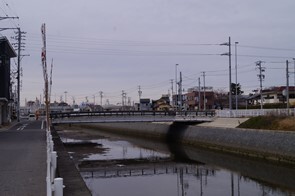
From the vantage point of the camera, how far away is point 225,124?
167 feet

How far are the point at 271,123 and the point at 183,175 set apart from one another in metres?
15.8

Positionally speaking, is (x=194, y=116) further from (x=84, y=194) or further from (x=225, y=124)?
(x=84, y=194)

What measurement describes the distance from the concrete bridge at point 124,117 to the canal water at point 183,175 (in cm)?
1469

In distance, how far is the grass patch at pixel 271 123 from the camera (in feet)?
124

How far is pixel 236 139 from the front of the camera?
42.5 metres

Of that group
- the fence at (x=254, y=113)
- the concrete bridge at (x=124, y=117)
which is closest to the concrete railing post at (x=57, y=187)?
the fence at (x=254, y=113)

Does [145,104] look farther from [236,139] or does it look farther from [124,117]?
[236,139]

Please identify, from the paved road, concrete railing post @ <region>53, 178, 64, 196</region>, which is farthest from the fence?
concrete railing post @ <region>53, 178, 64, 196</region>

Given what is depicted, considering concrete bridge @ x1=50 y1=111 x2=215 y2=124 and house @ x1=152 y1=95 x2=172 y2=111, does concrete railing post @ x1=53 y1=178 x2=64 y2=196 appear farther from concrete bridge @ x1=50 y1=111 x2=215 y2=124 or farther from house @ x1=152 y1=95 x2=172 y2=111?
house @ x1=152 y1=95 x2=172 y2=111

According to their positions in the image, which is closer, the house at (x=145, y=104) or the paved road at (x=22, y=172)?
the paved road at (x=22, y=172)

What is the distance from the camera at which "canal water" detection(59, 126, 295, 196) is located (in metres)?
23.1

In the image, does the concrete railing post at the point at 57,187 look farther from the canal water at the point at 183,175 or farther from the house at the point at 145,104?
the house at the point at 145,104

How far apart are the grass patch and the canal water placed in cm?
464

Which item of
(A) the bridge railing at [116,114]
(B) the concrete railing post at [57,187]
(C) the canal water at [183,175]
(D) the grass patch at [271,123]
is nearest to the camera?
(B) the concrete railing post at [57,187]
